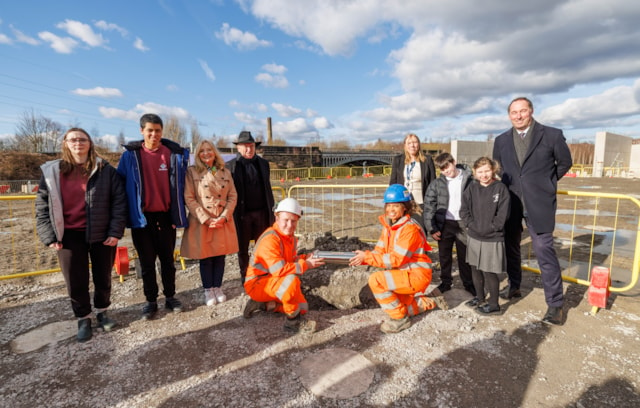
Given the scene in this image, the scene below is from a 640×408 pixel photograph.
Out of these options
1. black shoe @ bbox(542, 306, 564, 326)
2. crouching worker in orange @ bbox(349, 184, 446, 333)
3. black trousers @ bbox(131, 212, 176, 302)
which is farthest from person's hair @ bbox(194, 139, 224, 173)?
black shoe @ bbox(542, 306, 564, 326)

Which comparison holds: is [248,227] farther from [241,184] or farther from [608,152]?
[608,152]

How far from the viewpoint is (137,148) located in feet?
10.9

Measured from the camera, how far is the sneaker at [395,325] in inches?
124

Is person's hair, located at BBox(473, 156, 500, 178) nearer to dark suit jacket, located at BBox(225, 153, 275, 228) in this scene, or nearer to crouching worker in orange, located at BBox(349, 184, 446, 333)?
crouching worker in orange, located at BBox(349, 184, 446, 333)

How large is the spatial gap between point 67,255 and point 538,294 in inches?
207

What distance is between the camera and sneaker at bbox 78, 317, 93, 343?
3.12 metres

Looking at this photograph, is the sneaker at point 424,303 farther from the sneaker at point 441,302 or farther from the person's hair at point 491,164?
the person's hair at point 491,164

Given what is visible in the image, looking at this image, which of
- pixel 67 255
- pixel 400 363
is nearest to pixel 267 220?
pixel 67 255

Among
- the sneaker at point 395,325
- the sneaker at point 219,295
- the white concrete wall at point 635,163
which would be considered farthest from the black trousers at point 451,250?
the white concrete wall at point 635,163

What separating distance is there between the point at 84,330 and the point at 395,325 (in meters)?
3.05

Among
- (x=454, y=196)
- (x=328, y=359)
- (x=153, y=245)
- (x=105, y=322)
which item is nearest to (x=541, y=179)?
(x=454, y=196)

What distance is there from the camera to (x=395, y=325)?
3164mm

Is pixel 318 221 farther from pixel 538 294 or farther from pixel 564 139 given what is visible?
pixel 564 139

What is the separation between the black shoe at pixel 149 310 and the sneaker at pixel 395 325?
2508 millimetres
